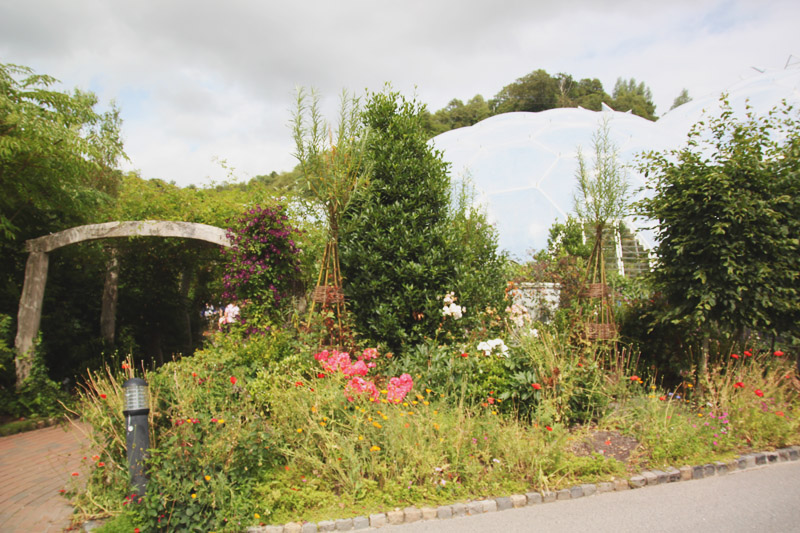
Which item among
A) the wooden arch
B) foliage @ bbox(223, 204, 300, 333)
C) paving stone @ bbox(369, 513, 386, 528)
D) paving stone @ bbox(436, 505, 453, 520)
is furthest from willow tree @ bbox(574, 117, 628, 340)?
the wooden arch

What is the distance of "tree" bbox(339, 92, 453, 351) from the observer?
6.21m

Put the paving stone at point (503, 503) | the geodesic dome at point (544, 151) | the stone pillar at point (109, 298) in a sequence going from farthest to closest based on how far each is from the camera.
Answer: the geodesic dome at point (544, 151), the stone pillar at point (109, 298), the paving stone at point (503, 503)

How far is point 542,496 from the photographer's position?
3.90 m

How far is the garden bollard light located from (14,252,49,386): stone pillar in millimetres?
5283

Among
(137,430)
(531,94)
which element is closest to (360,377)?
(137,430)

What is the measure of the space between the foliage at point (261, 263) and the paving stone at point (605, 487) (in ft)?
15.1

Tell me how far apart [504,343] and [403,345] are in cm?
122

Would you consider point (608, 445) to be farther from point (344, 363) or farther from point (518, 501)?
point (344, 363)

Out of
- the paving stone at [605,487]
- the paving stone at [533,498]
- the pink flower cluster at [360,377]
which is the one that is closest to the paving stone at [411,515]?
the paving stone at [533,498]

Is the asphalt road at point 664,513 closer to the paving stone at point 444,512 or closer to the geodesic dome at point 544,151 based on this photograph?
the paving stone at point 444,512

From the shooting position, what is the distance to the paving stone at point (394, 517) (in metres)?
3.55

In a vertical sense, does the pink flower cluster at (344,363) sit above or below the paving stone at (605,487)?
above

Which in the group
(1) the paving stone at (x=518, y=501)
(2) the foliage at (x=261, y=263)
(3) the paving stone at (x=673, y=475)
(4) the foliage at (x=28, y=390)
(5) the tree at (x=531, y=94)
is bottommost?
(3) the paving stone at (x=673, y=475)

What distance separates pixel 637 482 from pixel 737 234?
3.19 metres
